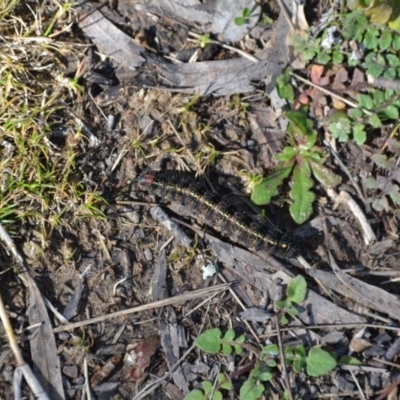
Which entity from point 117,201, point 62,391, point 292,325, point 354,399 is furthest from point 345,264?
point 62,391

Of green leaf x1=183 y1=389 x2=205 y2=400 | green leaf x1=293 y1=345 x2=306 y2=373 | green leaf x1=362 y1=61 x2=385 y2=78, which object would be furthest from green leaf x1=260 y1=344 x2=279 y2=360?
green leaf x1=362 y1=61 x2=385 y2=78

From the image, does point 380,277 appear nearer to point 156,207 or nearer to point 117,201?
point 156,207

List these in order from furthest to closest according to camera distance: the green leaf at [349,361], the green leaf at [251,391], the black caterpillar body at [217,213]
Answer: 1. the black caterpillar body at [217,213]
2. the green leaf at [349,361]
3. the green leaf at [251,391]

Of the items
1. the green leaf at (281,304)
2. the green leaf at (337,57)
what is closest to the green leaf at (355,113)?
the green leaf at (337,57)

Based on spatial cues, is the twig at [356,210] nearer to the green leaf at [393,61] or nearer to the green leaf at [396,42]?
the green leaf at [393,61]

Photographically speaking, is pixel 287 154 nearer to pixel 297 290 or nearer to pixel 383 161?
pixel 383 161

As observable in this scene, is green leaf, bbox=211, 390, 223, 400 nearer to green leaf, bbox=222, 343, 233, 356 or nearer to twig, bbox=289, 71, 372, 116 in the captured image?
green leaf, bbox=222, 343, 233, 356
